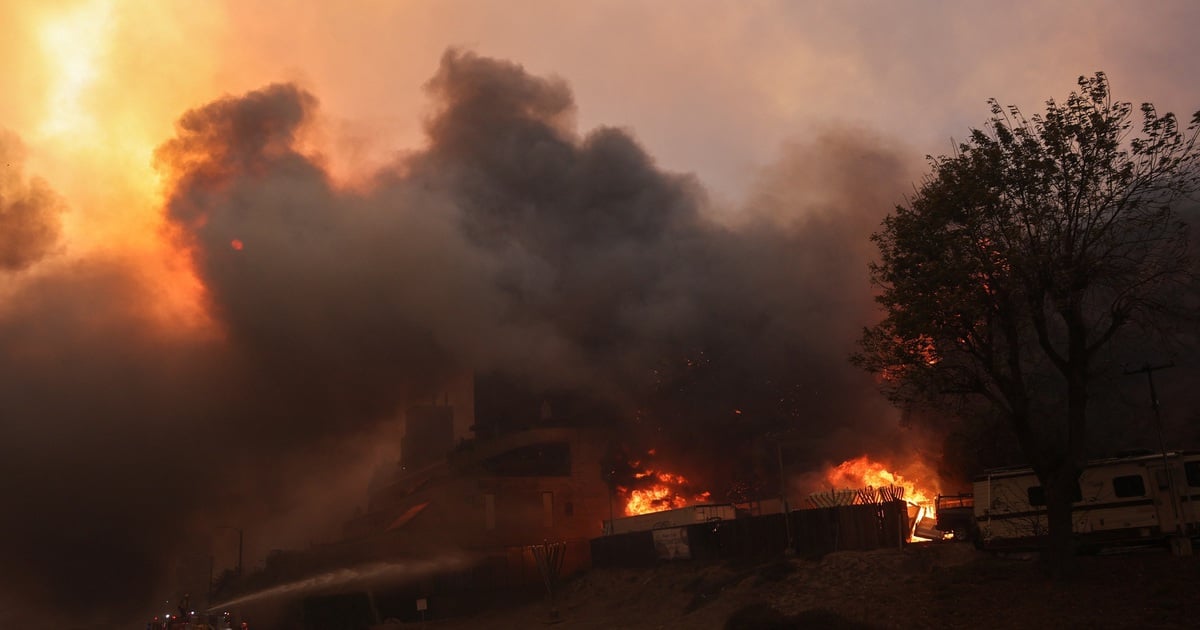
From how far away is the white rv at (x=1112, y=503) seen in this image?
27.4 meters

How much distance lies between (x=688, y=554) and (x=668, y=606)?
6.25 m

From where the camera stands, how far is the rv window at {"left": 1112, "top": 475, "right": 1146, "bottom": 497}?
28.0 meters

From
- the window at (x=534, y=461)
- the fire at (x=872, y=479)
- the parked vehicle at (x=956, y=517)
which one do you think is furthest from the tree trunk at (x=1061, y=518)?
the window at (x=534, y=461)

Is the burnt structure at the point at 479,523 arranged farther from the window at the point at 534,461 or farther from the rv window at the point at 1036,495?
the rv window at the point at 1036,495

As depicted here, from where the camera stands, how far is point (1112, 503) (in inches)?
1123

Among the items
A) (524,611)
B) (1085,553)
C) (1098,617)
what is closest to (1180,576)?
(1098,617)

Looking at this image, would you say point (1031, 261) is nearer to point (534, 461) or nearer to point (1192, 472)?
point (1192, 472)

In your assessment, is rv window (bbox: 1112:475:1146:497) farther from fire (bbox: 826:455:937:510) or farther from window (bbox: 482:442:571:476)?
window (bbox: 482:442:571:476)

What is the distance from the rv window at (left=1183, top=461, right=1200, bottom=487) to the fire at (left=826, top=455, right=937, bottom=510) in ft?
78.1

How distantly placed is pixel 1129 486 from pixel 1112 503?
0.78m

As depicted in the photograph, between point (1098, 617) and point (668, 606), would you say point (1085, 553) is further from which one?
point (668, 606)

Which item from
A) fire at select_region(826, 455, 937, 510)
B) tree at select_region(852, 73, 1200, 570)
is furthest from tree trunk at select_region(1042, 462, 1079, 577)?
fire at select_region(826, 455, 937, 510)

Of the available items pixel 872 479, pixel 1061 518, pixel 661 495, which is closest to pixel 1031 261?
pixel 1061 518

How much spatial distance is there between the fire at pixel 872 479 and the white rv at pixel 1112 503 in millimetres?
20486
